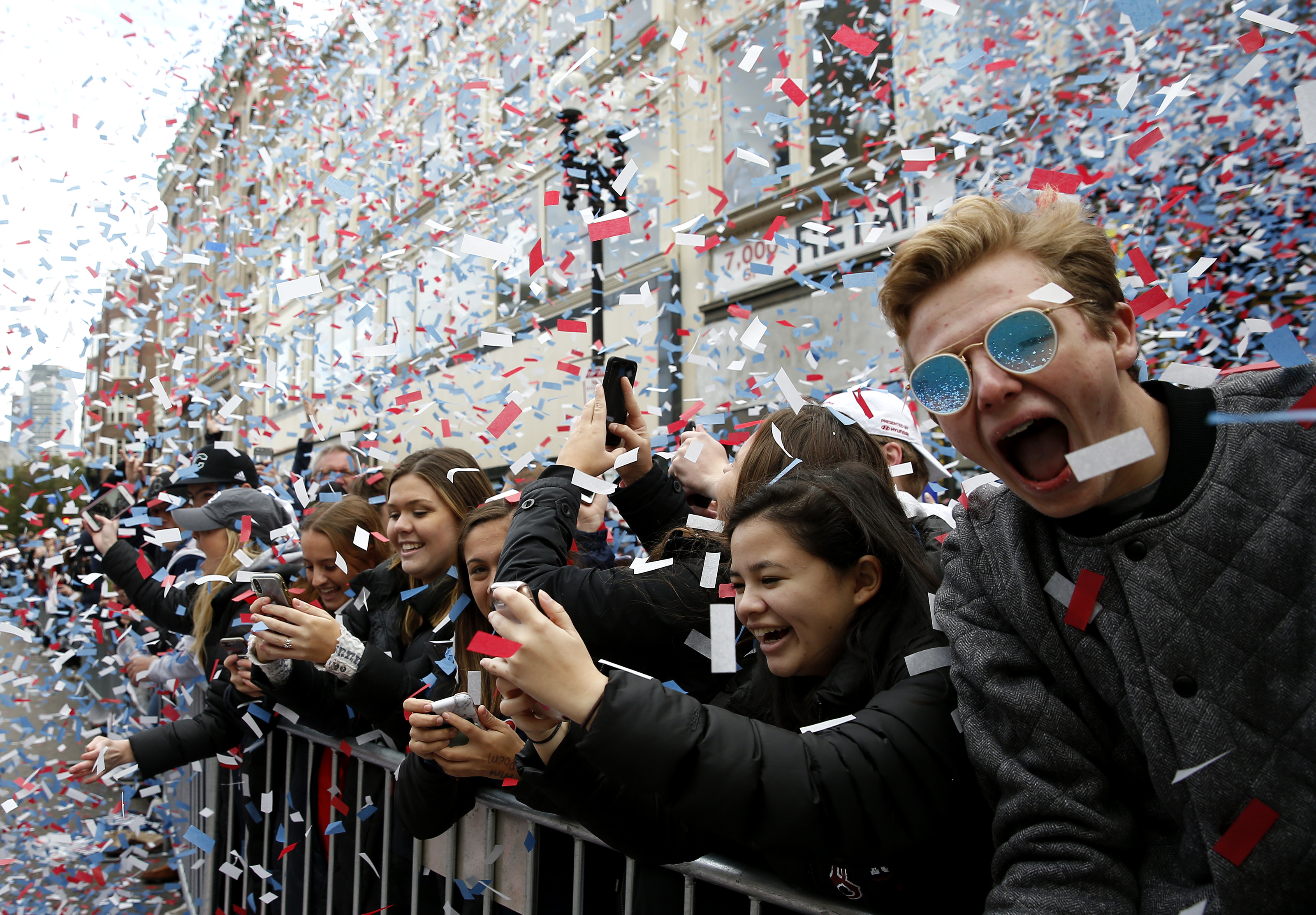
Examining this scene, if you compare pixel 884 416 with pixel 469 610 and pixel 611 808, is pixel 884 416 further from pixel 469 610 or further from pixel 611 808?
pixel 611 808

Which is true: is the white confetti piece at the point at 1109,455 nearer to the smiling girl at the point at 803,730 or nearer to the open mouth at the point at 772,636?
the smiling girl at the point at 803,730

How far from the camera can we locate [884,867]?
1323mm

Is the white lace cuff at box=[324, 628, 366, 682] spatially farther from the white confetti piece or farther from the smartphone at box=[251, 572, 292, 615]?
the white confetti piece

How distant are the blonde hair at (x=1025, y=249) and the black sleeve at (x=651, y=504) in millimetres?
1339

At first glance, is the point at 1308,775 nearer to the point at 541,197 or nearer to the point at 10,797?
the point at 10,797

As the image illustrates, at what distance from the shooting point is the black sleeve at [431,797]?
212cm

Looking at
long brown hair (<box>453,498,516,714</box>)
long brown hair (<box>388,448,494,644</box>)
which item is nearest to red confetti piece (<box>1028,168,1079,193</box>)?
long brown hair (<box>453,498,516,714</box>)

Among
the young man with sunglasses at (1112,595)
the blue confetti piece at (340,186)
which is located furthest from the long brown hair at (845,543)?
the blue confetti piece at (340,186)

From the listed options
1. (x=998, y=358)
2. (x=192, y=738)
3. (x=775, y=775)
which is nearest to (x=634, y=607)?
(x=775, y=775)

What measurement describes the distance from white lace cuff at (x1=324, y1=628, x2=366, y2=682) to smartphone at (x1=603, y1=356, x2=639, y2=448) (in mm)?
956

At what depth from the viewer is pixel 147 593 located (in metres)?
4.57

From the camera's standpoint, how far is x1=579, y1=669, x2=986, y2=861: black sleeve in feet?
3.94

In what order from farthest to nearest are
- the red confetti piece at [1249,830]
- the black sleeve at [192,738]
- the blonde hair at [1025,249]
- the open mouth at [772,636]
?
the black sleeve at [192,738] → the open mouth at [772,636] → the blonde hair at [1025,249] → the red confetti piece at [1249,830]

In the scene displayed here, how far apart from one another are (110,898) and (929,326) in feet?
16.9
